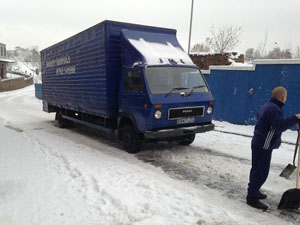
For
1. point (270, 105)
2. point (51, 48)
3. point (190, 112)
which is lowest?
point (190, 112)

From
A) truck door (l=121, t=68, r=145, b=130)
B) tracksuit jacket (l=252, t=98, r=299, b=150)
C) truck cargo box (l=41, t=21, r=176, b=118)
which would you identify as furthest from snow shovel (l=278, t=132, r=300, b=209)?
truck cargo box (l=41, t=21, r=176, b=118)

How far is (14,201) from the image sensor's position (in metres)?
4.40

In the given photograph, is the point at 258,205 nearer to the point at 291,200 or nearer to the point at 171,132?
the point at 291,200

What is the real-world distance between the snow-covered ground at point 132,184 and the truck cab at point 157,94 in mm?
728

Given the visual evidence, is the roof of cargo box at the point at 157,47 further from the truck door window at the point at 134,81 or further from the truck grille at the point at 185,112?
the truck grille at the point at 185,112

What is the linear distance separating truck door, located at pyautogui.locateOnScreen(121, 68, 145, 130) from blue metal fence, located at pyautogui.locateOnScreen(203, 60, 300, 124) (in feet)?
19.7

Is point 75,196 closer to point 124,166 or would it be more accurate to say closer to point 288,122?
point 124,166

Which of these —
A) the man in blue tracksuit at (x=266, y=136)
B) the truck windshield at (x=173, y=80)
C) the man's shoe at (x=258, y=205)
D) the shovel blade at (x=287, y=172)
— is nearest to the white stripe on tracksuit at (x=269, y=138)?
the man in blue tracksuit at (x=266, y=136)

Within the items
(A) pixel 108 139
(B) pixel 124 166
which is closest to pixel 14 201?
(B) pixel 124 166

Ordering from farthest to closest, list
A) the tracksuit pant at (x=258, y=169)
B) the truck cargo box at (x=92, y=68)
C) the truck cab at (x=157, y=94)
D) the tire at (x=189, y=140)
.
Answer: the tire at (x=189, y=140) → the truck cargo box at (x=92, y=68) → the truck cab at (x=157, y=94) → the tracksuit pant at (x=258, y=169)

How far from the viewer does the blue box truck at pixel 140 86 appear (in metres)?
6.59

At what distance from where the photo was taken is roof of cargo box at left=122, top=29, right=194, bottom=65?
23.0 feet

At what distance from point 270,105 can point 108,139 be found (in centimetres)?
629

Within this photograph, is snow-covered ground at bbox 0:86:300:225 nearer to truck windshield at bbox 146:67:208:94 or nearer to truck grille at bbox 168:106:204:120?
truck grille at bbox 168:106:204:120
